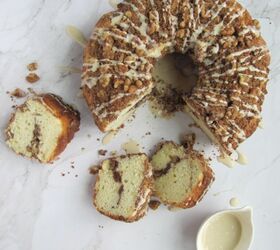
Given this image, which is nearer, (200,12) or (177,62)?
(200,12)

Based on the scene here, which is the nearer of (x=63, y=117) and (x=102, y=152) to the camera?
(x=63, y=117)

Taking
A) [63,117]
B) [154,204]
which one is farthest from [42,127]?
[154,204]

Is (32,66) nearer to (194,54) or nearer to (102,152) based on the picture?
(102,152)

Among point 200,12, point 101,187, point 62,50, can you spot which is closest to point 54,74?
point 62,50

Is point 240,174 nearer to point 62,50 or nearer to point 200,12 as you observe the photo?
point 200,12

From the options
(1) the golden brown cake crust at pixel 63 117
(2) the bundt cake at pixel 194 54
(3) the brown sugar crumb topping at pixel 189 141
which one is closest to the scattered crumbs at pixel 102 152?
(1) the golden brown cake crust at pixel 63 117
